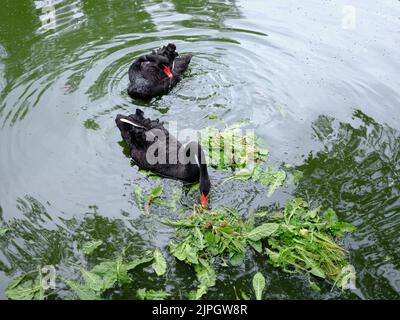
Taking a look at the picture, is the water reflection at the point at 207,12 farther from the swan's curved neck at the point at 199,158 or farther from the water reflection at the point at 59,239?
the water reflection at the point at 59,239

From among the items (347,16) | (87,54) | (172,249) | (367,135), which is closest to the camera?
(172,249)

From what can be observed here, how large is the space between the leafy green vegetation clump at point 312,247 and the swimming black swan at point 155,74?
3067mm

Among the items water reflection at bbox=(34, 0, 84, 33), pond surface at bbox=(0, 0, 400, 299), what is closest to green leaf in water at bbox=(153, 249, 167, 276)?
pond surface at bbox=(0, 0, 400, 299)

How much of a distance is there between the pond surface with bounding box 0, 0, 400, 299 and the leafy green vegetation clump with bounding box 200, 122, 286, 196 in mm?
154

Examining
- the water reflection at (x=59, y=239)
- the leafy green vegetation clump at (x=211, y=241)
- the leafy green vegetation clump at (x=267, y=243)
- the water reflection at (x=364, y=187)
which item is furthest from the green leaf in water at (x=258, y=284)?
the water reflection at (x=59, y=239)

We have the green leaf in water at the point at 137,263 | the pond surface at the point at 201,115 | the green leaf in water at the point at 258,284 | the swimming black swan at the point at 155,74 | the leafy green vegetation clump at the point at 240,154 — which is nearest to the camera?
the green leaf in water at the point at 258,284

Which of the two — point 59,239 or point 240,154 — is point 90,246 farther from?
point 240,154

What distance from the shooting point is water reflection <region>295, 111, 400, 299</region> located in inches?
186

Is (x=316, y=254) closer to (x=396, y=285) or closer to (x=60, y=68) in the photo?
(x=396, y=285)

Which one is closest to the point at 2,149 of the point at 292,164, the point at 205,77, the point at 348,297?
the point at 205,77

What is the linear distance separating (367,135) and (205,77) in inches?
106

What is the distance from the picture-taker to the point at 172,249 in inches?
189

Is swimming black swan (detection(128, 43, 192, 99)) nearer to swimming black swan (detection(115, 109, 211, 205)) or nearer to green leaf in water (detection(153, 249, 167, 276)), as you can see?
swimming black swan (detection(115, 109, 211, 205))

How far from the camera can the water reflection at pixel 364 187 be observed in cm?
473
